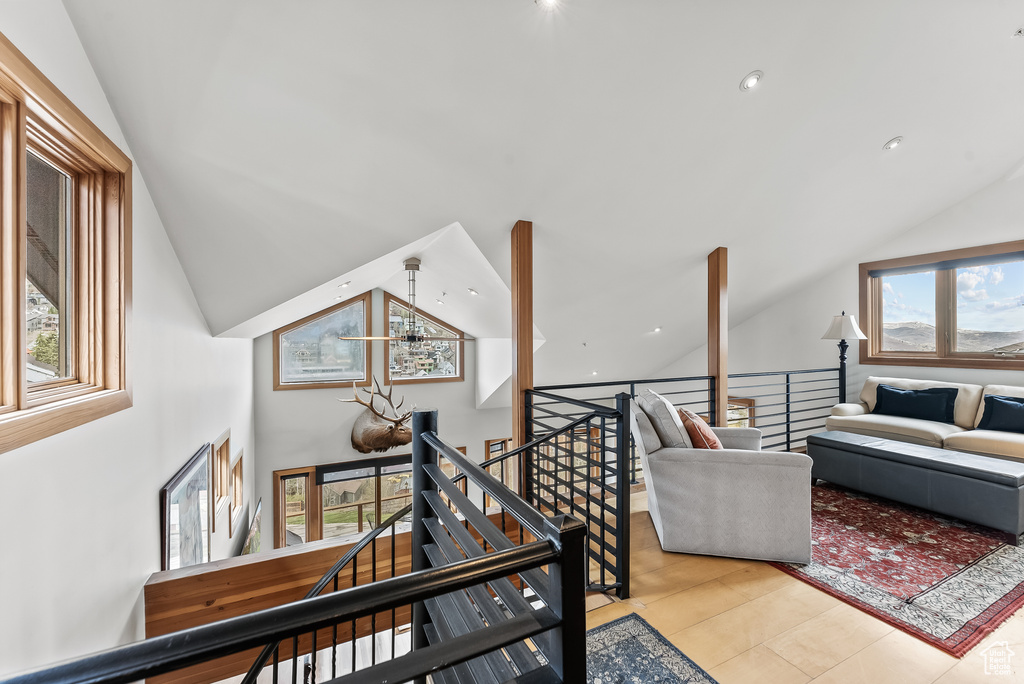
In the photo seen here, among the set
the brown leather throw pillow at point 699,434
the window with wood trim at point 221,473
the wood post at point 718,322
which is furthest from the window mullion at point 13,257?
the wood post at point 718,322

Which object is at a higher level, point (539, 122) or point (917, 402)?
point (539, 122)

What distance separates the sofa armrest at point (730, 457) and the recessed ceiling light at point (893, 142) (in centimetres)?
273

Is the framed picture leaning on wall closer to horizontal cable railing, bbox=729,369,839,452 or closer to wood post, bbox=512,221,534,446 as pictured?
wood post, bbox=512,221,534,446

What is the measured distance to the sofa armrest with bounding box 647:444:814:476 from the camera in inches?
102

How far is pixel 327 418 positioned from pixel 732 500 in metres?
5.76

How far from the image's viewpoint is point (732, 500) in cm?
269

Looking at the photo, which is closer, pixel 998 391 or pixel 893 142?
pixel 893 142

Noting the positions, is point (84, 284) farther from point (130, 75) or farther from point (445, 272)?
point (445, 272)

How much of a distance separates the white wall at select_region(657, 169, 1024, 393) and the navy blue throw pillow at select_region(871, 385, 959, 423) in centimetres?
53

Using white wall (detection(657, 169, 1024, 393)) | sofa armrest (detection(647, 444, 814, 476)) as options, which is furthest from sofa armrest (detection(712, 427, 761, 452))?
white wall (detection(657, 169, 1024, 393))

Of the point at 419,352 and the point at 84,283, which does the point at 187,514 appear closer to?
the point at 84,283

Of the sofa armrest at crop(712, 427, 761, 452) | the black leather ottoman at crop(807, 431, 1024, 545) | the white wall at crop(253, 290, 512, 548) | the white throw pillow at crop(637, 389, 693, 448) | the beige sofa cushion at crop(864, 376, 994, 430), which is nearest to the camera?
the white throw pillow at crop(637, 389, 693, 448)

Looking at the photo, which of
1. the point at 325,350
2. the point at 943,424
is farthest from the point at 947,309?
the point at 325,350

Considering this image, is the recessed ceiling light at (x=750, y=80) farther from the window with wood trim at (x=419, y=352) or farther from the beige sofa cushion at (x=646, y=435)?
the window with wood trim at (x=419, y=352)
